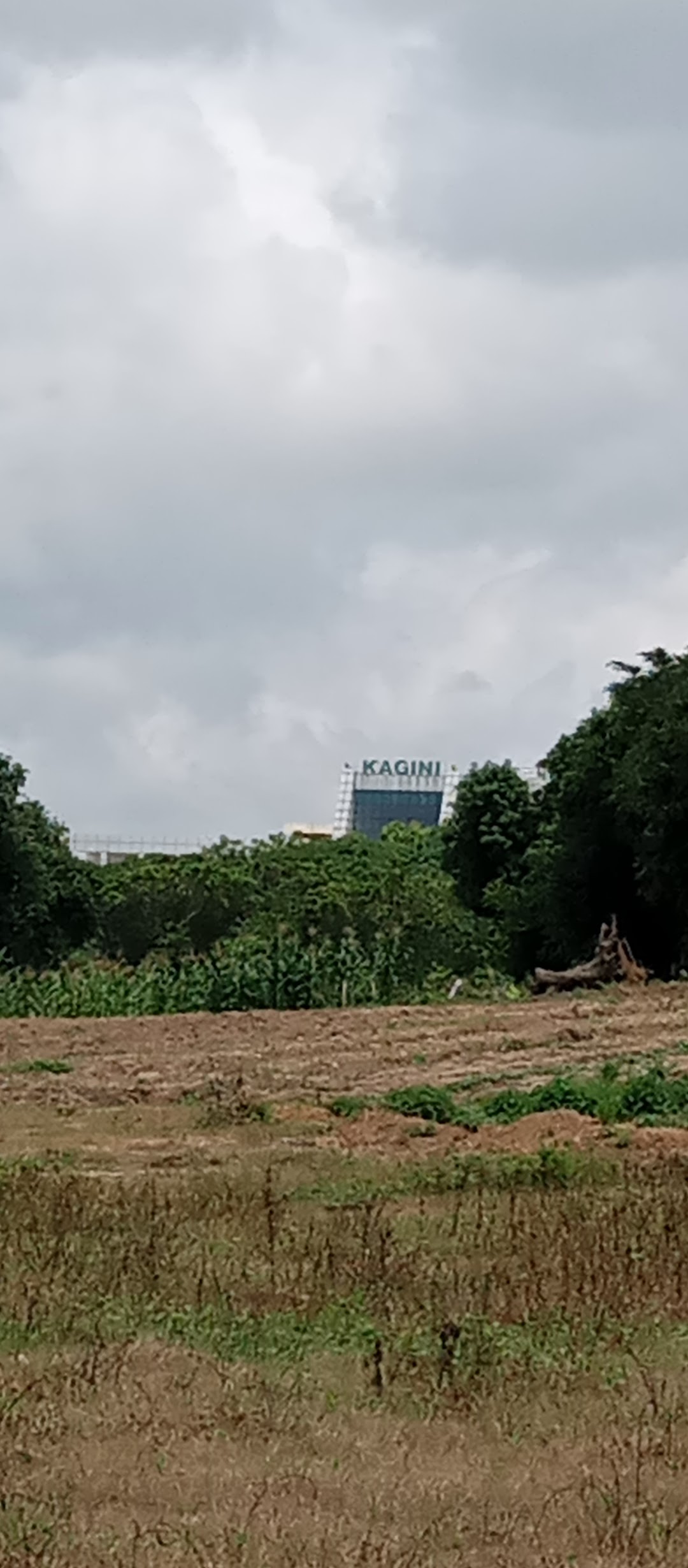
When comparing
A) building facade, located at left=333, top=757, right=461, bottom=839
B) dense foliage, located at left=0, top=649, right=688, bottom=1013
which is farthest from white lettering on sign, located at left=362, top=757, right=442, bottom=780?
dense foliage, located at left=0, top=649, right=688, bottom=1013

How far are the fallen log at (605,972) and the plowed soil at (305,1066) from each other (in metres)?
1.43

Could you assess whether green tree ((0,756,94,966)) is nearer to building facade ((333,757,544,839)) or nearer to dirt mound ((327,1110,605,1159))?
dirt mound ((327,1110,605,1159))

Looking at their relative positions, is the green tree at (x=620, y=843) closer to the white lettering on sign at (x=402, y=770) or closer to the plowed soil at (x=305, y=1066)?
Answer: the plowed soil at (x=305, y=1066)

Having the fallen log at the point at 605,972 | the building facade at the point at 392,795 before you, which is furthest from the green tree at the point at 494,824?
the building facade at the point at 392,795

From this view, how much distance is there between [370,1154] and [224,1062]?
6223 millimetres

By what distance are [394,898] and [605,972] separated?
2161 cm

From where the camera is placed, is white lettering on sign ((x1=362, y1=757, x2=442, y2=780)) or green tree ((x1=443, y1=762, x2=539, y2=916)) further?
white lettering on sign ((x1=362, y1=757, x2=442, y2=780))

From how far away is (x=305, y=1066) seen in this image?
19.2m

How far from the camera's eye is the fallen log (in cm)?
2667

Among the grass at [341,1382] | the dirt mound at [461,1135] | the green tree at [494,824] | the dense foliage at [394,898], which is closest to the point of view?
the grass at [341,1382]

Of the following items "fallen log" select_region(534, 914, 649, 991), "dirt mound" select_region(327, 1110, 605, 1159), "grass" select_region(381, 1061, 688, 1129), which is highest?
"fallen log" select_region(534, 914, 649, 991)

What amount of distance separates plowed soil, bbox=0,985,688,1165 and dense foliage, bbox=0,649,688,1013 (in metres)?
3.85

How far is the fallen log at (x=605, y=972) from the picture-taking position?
87.5 ft

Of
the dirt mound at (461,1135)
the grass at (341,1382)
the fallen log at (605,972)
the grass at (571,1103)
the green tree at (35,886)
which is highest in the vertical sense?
the green tree at (35,886)
